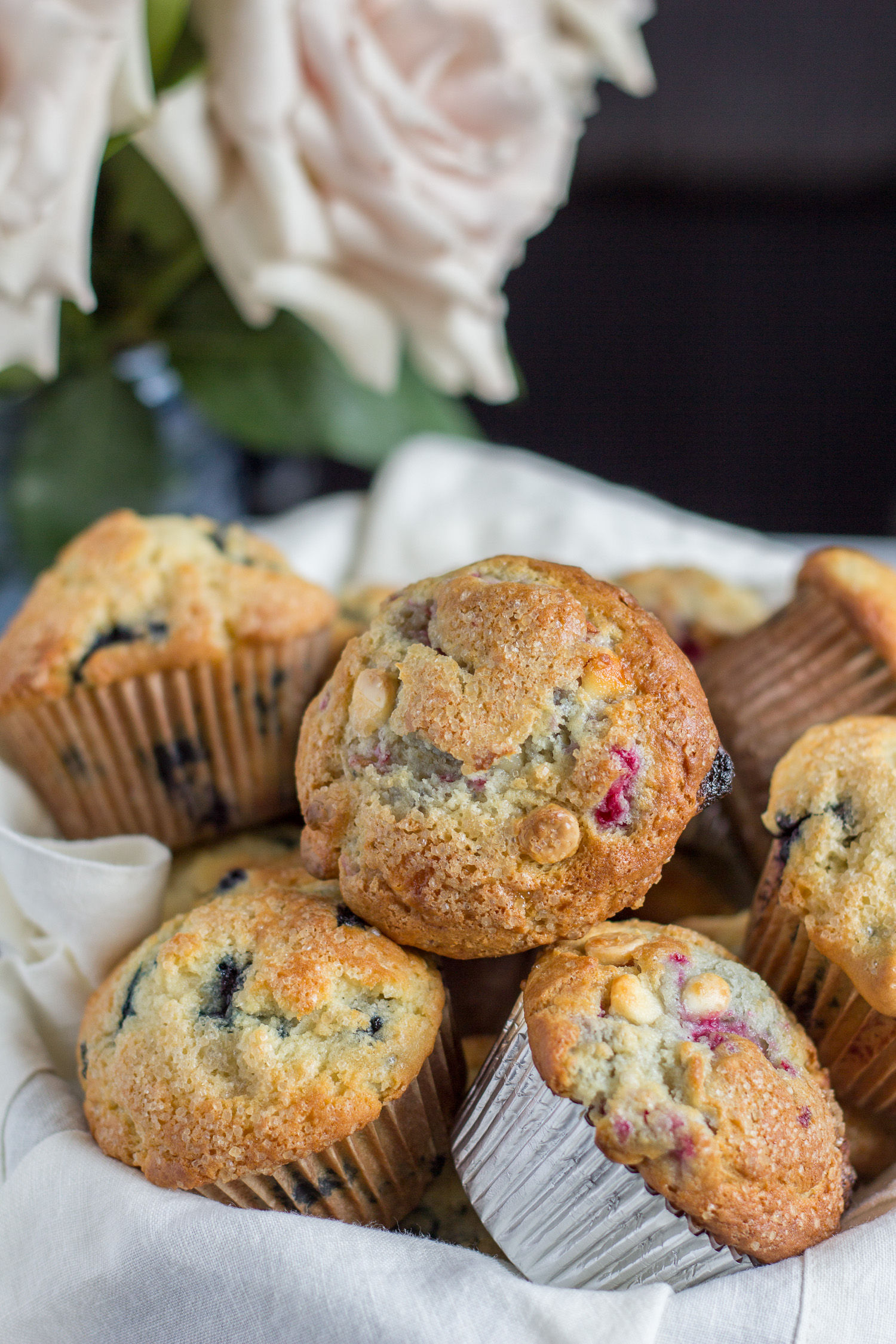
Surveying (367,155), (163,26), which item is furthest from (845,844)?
(163,26)

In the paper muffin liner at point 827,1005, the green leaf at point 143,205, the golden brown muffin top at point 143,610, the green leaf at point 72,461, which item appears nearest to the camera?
the paper muffin liner at point 827,1005

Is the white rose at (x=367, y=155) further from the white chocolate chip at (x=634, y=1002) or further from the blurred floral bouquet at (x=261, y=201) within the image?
the white chocolate chip at (x=634, y=1002)

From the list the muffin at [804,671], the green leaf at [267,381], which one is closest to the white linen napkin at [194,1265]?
the muffin at [804,671]

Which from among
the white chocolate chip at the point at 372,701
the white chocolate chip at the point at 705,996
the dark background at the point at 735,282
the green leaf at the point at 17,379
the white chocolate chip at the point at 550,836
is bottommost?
the dark background at the point at 735,282

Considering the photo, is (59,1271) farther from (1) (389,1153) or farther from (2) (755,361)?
(2) (755,361)

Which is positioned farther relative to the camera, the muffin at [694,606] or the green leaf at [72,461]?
the green leaf at [72,461]

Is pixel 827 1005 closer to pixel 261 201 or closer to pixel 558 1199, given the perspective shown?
pixel 558 1199

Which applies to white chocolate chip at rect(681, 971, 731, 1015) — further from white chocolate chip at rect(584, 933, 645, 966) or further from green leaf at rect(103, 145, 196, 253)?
green leaf at rect(103, 145, 196, 253)

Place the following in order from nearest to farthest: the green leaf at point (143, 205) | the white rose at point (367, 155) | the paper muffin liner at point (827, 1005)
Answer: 1. the paper muffin liner at point (827, 1005)
2. the white rose at point (367, 155)
3. the green leaf at point (143, 205)
